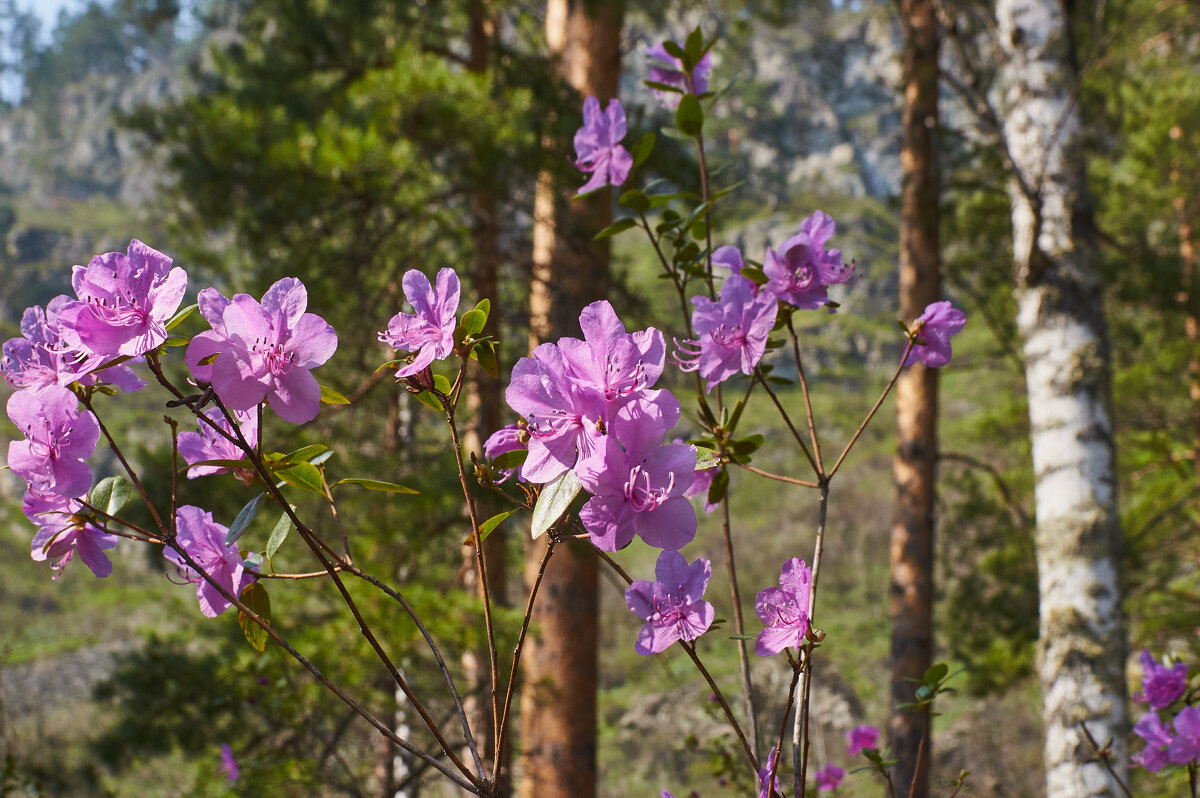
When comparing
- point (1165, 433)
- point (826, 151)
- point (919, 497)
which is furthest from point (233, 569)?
point (826, 151)

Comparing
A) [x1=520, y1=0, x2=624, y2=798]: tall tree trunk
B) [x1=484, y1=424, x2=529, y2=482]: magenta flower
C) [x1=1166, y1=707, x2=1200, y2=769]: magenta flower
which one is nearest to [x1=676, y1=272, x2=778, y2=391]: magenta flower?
[x1=484, y1=424, x2=529, y2=482]: magenta flower

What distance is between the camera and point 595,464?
49cm

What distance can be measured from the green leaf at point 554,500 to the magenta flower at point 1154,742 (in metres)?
0.97

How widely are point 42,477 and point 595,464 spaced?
384mm

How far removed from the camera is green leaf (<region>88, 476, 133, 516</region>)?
22.7 inches

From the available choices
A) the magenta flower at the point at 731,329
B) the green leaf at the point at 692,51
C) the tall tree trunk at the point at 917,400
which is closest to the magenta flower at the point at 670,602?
the magenta flower at the point at 731,329

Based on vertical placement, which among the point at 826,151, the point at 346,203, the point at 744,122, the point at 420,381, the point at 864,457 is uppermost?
the point at 826,151

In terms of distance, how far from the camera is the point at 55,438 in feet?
1.75

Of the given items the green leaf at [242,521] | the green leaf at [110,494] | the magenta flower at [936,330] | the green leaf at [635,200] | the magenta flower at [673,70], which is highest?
the magenta flower at [673,70]

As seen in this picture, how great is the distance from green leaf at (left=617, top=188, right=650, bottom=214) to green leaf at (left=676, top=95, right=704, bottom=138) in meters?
0.09

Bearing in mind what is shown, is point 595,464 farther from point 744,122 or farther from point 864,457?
point 744,122

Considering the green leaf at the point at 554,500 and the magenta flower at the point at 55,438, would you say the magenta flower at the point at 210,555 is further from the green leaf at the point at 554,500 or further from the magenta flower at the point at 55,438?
the green leaf at the point at 554,500

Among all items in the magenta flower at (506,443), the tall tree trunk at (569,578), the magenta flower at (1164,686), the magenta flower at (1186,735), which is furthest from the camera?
the tall tree trunk at (569,578)

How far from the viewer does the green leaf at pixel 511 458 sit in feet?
1.96
